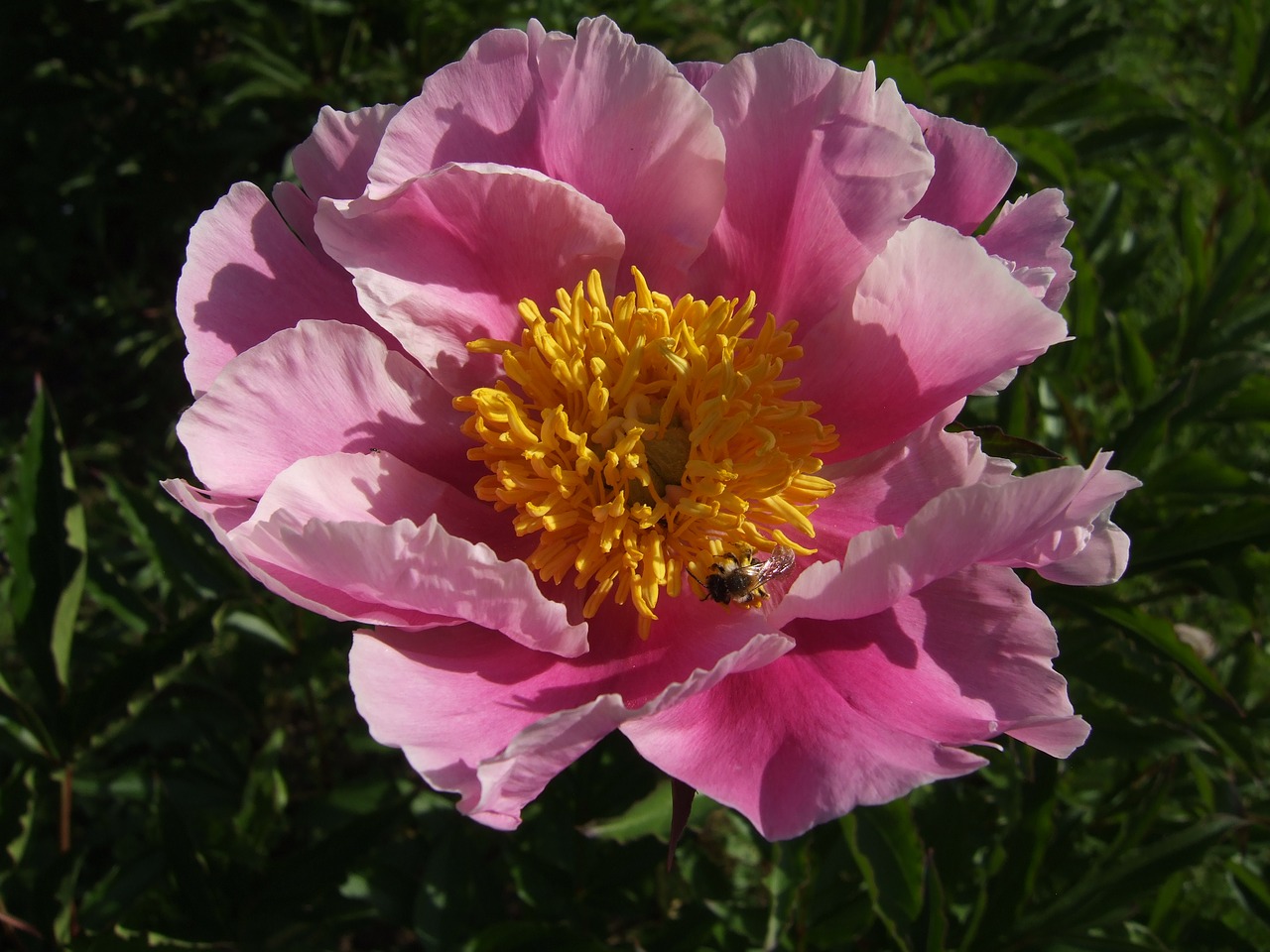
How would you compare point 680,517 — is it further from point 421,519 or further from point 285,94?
point 285,94

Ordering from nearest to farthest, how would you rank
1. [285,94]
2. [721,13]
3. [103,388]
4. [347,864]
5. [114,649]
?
[347,864], [114,649], [285,94], [721,13], [103,388]

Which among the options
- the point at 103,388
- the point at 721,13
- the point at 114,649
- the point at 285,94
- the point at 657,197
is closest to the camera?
the point at 657,197

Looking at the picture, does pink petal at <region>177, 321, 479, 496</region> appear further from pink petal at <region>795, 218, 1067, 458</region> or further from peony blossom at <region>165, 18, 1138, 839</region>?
pink petal at <region>795, 218, 1067, 458</region>

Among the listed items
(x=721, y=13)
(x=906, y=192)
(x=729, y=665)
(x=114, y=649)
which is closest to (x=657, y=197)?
(x=906, y=192)

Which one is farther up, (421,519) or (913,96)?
(913,96)

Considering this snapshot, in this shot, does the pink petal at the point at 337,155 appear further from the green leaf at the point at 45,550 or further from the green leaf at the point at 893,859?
the green leaf at the point at 893,859

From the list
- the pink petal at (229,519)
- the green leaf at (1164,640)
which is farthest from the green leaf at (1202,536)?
the pink petal at (229,519)

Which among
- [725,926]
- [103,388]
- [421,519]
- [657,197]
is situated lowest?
[103,388]
